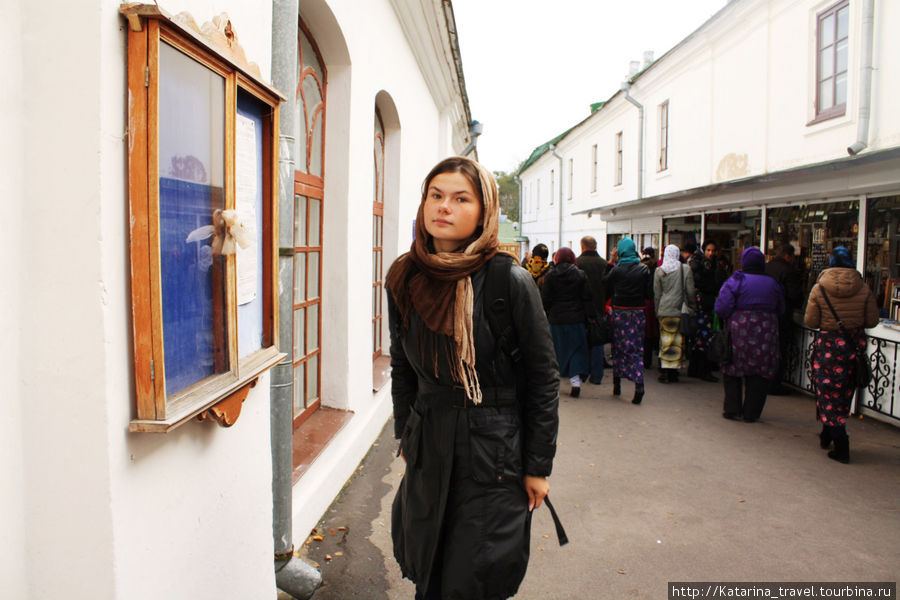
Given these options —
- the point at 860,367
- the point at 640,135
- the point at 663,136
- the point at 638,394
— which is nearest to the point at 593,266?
the point at 638,394

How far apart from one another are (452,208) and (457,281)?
0.25 meters

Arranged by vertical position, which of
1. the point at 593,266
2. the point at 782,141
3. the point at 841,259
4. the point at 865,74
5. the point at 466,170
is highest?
the point at 865,74

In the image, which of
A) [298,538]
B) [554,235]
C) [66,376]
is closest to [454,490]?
[66,376]

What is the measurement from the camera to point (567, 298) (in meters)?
7.93

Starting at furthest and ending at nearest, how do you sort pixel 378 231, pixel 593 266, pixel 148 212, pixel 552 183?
1. pixel 552 183
2. pixel 593 266
3. pixel 378 231
4. pixel 148 212

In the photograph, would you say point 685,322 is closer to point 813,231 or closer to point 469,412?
point 813,231

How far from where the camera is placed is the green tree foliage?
2721 inches

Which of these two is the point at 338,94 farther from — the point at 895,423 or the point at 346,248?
the point at 895,423

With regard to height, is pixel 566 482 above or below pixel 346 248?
below

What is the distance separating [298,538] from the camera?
351 centimetres

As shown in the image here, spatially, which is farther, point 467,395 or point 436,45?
point 436,45

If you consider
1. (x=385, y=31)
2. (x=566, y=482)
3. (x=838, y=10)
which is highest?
(x=838, y=10)

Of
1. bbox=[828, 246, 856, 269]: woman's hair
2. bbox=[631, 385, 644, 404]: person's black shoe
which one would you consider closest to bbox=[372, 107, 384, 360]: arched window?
bbox=[631, 385, 644, 404]: person's black shoe

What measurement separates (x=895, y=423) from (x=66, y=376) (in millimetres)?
7521
